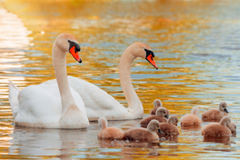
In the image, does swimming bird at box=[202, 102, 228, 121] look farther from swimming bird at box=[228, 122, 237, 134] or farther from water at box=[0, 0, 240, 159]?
swimming bird at box=[228, 122, 237, 134]

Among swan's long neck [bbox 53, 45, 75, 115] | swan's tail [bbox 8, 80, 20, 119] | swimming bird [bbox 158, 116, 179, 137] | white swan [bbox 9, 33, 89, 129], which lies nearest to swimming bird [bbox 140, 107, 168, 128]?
swimming bird [bbox 158, 116, 179, 137]

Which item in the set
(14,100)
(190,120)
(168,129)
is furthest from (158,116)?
(14,100)

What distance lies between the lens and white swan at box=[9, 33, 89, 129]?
9828 millimetres

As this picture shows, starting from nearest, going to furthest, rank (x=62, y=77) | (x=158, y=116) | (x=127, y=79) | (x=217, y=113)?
(x=62, y=77) < (x=158, y=116) < (x=217, y=113) < (x=127, y=79)

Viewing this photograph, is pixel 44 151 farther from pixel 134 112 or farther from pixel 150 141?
pixel 134 112

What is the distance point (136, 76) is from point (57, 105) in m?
6.83

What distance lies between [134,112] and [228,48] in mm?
15059

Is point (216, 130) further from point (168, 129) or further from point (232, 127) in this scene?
point (168, 129)

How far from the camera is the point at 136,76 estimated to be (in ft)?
55.2

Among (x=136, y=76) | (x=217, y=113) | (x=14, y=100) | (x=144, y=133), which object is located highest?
(x=136, y=76)

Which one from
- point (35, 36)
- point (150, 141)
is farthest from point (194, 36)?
point (150, 141)

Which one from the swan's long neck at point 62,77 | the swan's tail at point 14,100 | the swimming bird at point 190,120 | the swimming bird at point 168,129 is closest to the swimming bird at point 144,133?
the swimming bird at point 168,129

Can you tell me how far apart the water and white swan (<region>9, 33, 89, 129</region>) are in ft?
0.63

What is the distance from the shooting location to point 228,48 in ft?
83.3
